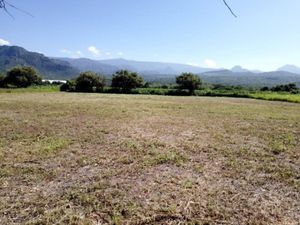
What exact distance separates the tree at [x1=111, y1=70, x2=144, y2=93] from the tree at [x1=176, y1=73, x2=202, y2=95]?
840 centimetres

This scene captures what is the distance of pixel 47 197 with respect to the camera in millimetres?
5383

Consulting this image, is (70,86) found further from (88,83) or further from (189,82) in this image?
(189,82)

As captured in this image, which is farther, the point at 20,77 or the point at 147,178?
the point at 20,77

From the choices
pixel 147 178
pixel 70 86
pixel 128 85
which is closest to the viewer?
pixel 147 178

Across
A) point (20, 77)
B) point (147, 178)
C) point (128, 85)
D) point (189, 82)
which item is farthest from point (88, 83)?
point (147, 178)

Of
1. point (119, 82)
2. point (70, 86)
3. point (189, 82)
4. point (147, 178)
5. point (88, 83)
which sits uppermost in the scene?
point (189, 82)

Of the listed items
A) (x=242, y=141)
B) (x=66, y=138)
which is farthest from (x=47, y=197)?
(x=242, y=141)

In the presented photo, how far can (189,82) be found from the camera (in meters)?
55.8

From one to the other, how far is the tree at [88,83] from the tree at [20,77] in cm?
1644

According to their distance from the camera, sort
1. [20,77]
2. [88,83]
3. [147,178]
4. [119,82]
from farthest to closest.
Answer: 1. [20,77]
2. [119,82]
3. [88,83]
4. [147,178]

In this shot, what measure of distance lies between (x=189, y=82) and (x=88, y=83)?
18.8m

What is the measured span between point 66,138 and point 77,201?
5840 millimetres

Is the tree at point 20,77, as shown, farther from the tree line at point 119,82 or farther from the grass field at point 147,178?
the grass field at point 147,178

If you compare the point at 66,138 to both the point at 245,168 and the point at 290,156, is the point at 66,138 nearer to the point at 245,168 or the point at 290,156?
the point at 245,168
